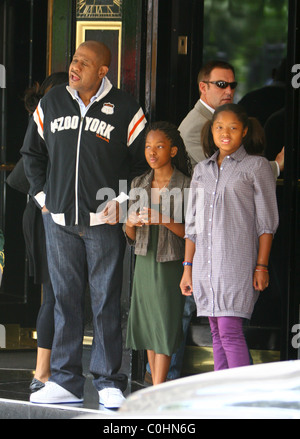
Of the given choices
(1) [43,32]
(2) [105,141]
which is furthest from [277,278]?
(1) [43,32]

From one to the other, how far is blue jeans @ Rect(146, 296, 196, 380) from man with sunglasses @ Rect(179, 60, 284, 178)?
777mm

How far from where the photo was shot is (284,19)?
5.72 meters

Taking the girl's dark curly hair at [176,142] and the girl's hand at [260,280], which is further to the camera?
the girl's dark curly hair at [176,142]

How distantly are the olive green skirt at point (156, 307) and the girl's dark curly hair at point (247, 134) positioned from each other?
0.51 meters

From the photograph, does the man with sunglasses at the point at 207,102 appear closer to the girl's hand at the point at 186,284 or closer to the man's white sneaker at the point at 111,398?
the girl's hand at the point at 186,284

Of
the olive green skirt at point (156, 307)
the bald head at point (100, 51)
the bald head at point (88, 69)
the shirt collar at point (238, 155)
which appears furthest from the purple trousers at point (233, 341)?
the bald head at point (100, 51)

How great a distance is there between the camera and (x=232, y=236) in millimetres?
4539

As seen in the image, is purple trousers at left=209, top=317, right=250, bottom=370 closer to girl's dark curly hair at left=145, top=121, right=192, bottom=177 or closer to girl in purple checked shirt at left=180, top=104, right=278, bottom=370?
girl in purple checked shirt at left=180, top=104, right=278, bottom=370

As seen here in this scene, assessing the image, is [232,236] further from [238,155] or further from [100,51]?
[100,51]

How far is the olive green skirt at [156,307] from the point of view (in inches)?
192

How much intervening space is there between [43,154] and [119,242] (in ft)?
2.14

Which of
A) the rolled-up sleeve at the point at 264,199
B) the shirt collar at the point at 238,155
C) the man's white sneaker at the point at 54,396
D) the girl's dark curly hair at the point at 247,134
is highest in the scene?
the girl's dark curly hair at the point at 247,134

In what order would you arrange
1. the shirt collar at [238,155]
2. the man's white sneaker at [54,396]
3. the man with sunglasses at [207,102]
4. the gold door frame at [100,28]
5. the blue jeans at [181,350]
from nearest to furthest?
1. the shirt collar at [238,155]
2. the man's white sneaker at [54,396]
3. the man with sunglasses at [207,102]
4. the blue jeans at [181,350]
5. the gold door frame at [100,28]

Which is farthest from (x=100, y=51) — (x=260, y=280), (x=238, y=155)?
(x=260, y=280)
